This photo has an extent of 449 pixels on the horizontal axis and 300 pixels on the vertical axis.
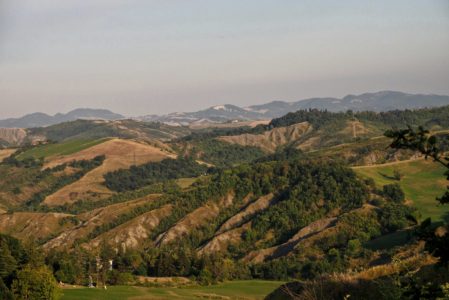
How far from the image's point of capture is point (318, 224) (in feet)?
431

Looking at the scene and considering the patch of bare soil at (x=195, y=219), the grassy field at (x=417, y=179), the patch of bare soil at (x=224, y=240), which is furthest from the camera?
the patch of bare soil at (x=195, y=219)

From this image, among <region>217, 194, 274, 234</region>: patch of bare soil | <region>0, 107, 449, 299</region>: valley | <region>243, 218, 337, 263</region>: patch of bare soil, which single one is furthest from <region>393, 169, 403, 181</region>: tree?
<region>217, 194, 274, 234</region>: patch of bare soil

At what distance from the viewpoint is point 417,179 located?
148 metres

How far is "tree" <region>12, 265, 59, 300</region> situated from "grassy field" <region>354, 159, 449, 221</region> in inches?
3395

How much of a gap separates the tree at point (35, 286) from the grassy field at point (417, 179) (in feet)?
283

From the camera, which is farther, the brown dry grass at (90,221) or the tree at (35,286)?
the brown dry grass at (90,221)

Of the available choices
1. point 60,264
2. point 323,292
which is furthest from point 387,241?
point 323,292

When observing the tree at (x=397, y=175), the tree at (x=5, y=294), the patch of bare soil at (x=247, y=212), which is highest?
the tree at (x=397, y=175)

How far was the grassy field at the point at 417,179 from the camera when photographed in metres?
136

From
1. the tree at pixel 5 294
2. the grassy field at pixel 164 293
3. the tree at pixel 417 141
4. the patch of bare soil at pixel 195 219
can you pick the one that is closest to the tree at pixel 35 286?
the tree at pixel 5 294

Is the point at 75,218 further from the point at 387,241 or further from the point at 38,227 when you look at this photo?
the point at 387,241

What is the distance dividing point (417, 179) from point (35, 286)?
359 ft

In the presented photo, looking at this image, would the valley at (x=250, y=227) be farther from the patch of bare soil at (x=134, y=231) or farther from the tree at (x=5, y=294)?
the tree at (x=5, y=294)

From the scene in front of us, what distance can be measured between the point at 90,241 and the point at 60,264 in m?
64.6
